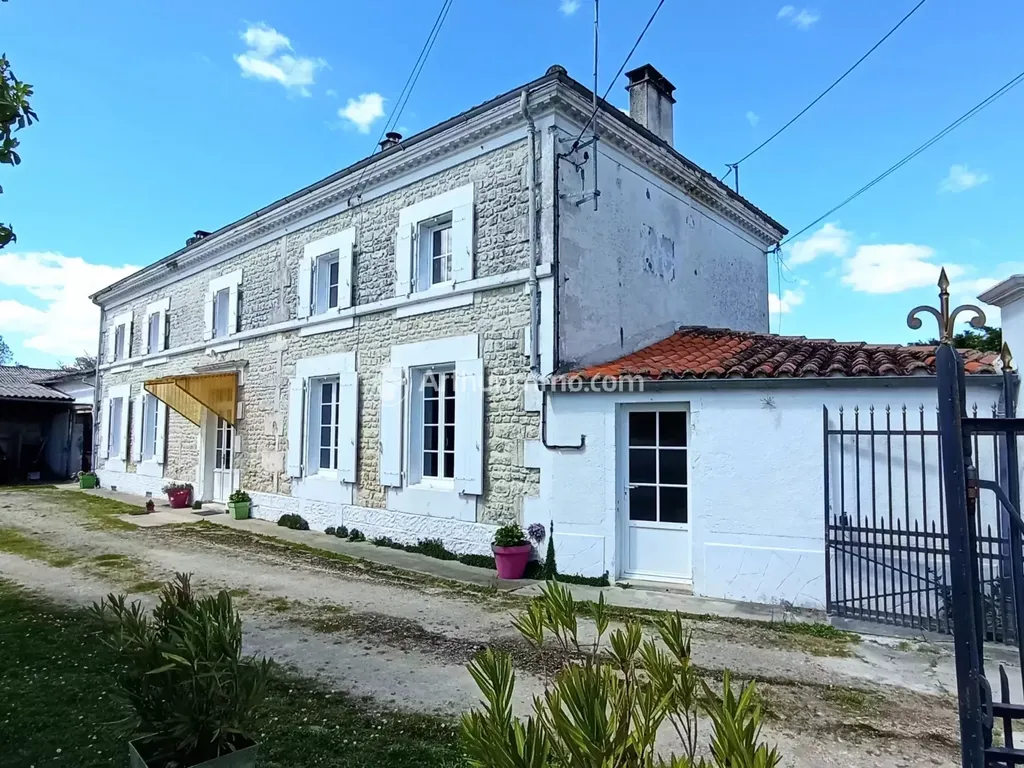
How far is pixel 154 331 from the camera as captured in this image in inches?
723

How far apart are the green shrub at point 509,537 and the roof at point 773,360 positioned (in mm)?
2227

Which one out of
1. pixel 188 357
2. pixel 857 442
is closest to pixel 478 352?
pixel 857 442

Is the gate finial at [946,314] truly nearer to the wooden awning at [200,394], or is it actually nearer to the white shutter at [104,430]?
the wooden awning at [200,394]

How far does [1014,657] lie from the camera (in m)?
4.91

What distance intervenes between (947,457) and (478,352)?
7.29 m

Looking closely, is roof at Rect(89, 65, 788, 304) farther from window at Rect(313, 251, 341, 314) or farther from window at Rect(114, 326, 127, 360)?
window at Rect(114, 326, 127, 360)

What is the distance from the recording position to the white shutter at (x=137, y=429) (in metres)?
18.0

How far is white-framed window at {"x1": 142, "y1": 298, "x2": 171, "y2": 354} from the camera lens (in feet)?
56.7

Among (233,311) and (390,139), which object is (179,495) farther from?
(390,139)

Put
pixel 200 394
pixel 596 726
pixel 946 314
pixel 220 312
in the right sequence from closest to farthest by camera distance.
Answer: pixel 596 726
pixel 946 314
pixel 200 394
pixel 220 312

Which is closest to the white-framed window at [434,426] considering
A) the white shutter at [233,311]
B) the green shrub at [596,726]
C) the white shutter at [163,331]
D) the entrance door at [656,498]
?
the entrance door at [656,498]

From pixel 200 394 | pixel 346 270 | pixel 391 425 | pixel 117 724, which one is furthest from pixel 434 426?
pixel 200 394

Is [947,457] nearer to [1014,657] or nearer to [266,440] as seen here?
[1014,657]

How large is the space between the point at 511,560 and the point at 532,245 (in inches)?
167
